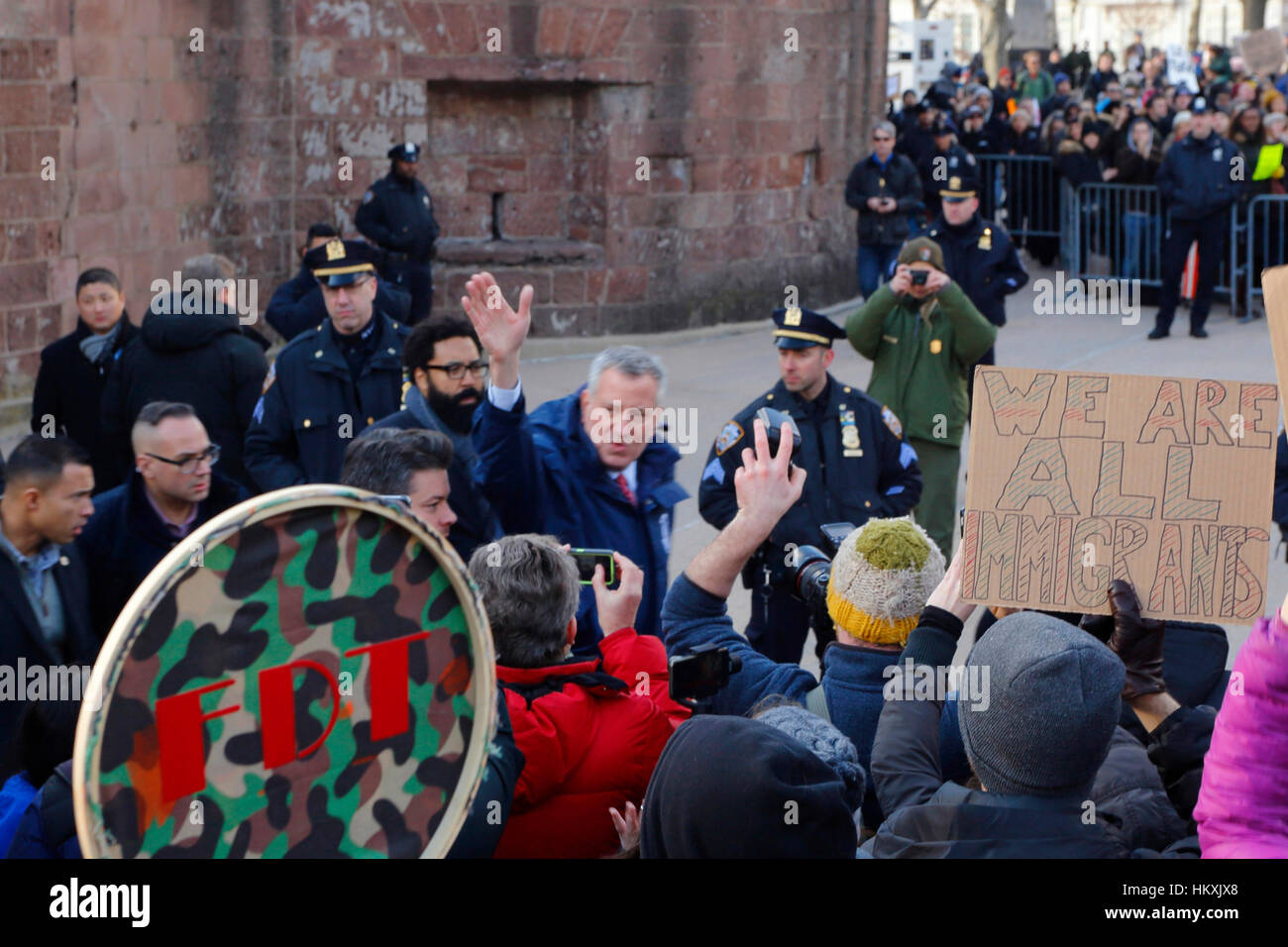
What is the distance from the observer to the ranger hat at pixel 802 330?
19.4ft

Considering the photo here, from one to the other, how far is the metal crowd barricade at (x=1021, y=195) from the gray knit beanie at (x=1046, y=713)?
53.3 ft

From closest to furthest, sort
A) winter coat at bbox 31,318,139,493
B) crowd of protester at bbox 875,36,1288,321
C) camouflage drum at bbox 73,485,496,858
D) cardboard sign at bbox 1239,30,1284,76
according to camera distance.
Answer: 1. camouflage drum at bbox 73,485,496,858
2. winter coat at bbox 31,318,139,493
3. crowd of protester at bbox 875,36,1288,321
4. cardboard sign at bbox 1239,30,1284,76

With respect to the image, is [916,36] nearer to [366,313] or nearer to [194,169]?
[194,169]

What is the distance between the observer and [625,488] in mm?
4797

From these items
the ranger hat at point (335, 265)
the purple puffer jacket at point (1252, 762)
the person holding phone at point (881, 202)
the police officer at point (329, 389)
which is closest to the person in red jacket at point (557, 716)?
the purple puffer jacket at point (1252, 762)

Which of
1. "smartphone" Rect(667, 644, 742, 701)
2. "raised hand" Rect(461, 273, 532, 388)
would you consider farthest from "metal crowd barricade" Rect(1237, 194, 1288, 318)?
"smartphone" Rect(667, 644, 742, 701)

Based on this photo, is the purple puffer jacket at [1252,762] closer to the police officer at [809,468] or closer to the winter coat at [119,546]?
the winter coat at [119,546]

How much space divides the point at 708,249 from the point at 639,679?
37.9 ft

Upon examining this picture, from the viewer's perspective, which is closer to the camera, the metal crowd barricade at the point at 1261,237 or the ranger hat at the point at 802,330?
the ranger hat at the point at 802,330

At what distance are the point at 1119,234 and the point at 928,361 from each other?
9775 millimetres

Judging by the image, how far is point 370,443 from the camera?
14.1 feet

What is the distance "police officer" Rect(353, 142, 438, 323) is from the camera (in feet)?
40.6

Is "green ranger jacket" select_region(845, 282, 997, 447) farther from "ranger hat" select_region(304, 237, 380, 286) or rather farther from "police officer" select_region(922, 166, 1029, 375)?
"ranger hat" select_region(304, 237, 380, 286)

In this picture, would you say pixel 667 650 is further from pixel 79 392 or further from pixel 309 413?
pixel 79 392
